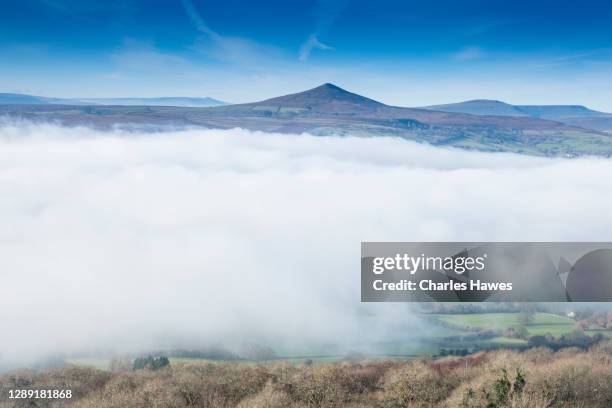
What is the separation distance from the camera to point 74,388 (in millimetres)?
45844

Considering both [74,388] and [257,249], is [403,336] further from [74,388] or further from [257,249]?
[257,249]

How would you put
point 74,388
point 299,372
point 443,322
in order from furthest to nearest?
point 443,322, point 299,372, point 74,388

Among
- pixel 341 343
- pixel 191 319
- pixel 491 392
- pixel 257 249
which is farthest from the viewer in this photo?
pixel 257 249

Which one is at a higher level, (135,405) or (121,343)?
(135,405)

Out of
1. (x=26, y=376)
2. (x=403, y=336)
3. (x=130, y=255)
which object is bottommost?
(x=130, y=255)

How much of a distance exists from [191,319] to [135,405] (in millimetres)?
69512

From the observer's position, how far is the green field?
8162cm

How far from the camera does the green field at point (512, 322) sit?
81625 mm

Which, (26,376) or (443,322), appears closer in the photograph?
(26,376)

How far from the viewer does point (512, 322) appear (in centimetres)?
8619

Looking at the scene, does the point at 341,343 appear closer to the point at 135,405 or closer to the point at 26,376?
the point at 26,376

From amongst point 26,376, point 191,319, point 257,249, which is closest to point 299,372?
point 26,376

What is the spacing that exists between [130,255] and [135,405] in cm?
16352

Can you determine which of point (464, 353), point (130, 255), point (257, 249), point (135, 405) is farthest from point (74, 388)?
point (130, 255)
